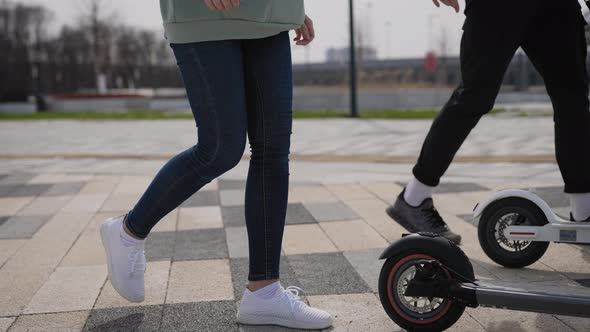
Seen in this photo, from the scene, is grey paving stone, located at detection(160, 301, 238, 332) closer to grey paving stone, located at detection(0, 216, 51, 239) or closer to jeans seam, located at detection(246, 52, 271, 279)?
jeans seam, located at detection(246, 52, 271, 279)

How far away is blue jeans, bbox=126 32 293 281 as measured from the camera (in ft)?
6.12

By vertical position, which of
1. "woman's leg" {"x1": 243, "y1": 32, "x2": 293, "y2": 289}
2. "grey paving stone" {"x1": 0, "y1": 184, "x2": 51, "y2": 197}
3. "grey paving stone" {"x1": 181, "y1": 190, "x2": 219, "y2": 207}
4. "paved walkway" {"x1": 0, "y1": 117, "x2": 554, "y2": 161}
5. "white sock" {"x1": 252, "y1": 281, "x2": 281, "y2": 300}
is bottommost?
"paved walkway" {"x1": 0, "y1": 117, "x2": 554, "y2": 161}

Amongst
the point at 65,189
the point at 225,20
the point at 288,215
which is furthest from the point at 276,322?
the point at 65,189

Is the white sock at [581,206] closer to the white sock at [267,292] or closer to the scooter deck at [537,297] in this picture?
the scooter deck at [537,297]

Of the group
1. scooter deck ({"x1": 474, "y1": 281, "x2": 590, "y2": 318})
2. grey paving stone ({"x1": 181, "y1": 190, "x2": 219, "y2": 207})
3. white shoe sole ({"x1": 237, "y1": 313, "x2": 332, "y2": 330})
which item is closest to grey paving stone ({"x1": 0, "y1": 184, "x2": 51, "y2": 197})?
grey paving stone ({"x1": 181, "y1": 190, "x2": 219, "y2": 207})

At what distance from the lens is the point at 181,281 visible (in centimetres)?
253

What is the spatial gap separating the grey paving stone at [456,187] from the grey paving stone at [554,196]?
1.32ft

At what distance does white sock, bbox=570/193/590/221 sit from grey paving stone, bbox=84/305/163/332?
5.52 ft

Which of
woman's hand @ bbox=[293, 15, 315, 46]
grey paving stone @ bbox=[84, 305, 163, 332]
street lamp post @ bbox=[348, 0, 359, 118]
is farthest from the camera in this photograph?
street lamp post @ bbox=[348, 0, 359, 118]

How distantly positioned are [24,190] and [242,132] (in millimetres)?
3361

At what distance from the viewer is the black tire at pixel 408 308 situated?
1.84 meters

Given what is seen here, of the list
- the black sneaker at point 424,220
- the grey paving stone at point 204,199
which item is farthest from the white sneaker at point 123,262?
the grey paving stone at point 204,199

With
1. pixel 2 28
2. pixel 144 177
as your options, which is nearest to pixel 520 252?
pixel 144 177

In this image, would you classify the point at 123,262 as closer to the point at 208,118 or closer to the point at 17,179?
the point at 208,118
